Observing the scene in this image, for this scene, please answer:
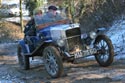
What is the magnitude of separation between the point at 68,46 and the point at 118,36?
16.1 feet

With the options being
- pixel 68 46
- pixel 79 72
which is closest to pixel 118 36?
pixel 68 46

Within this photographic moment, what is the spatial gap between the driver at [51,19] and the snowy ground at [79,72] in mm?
1489

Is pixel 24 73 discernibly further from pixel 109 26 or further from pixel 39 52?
pixel 109 26

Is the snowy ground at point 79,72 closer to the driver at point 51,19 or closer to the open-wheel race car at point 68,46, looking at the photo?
the open-wheel race car at point 68,46

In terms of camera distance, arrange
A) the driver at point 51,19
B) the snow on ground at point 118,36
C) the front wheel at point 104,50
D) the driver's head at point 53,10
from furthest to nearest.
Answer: the snow on ground at point 118,36, the driver at point 51,19, the driver's head at point 53,10, the front wheel at point 104,50

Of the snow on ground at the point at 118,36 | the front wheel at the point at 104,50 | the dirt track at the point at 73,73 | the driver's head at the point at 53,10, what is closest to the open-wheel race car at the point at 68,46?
the front wheel at the point at 104,50

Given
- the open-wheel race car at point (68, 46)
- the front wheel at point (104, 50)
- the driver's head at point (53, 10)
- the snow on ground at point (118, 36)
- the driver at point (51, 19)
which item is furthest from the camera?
the snow on ground at point (118, 36)

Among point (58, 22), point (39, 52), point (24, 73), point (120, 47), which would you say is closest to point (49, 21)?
point (58, 22)

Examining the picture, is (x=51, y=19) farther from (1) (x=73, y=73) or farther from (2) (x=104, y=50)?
(1) (x=73, y=73)

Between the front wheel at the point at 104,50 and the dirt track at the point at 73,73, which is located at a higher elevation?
the front wheel at the point at 104,50

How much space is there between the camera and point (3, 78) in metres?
12.5

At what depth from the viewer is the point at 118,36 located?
53.4 ft

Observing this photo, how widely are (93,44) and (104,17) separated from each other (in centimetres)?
821

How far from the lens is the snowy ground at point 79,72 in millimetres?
10312
